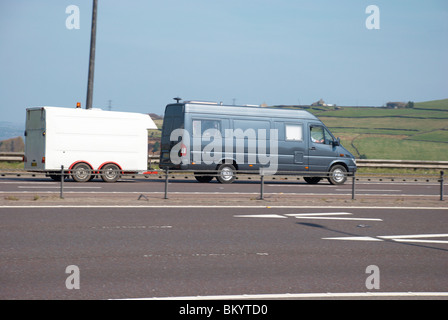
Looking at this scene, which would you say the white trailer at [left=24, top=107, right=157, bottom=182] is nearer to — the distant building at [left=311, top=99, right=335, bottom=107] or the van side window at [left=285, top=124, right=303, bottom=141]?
the van side window at [left=285, top=124, right=303, bottom=141]

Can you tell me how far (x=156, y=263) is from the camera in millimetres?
7965

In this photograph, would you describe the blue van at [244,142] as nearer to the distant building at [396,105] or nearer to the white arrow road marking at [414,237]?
the white arrow road marking at [414,237]

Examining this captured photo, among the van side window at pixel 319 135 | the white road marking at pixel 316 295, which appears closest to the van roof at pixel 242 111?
the van side window at pixel 319 135

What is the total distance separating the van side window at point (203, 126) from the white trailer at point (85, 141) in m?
1.86

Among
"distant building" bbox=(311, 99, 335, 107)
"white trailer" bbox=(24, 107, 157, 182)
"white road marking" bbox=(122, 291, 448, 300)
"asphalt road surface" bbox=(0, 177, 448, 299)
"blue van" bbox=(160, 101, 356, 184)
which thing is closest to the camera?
"white road marking" bbox=(122, 291, 448, 300)

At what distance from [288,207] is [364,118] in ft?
264

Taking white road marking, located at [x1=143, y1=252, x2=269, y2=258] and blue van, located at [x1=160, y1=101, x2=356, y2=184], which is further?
blue van, located at [x1=160, y1=101, x2=356, y2=184]

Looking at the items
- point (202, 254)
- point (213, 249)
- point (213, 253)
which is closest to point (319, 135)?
point (213, 249)

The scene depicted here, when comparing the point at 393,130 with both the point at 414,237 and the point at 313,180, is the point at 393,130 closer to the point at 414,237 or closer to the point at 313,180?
the point at 313,180

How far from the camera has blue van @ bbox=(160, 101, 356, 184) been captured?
23.9 metres

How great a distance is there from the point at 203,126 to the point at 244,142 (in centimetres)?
187

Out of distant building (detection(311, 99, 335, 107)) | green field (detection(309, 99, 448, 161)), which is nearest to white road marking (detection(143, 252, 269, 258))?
green field (detection(309, 99, 448, 161))

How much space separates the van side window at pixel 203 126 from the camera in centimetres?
2397

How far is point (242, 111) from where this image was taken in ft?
82.3
